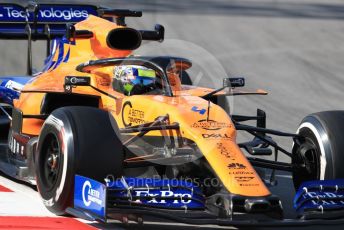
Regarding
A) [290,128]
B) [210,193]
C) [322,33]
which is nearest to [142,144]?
[210,193]

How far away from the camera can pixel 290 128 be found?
12102 millimetres

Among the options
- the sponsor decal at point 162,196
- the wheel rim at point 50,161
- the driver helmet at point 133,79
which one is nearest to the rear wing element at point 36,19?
the driver helmet at point 133,79

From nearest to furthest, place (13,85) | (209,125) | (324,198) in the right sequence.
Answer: (324,198), (209,125), (13,85)

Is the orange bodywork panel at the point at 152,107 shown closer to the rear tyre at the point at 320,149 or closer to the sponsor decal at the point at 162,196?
the sponsor decal at the point at 162,196

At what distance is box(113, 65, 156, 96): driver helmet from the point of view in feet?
27.2

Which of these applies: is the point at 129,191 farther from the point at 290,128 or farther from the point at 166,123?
the point at 290,128

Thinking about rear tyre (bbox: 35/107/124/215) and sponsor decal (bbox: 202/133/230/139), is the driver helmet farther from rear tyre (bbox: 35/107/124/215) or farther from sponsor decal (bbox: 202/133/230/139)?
sponsor decal (bbox: 202/133/230/139)

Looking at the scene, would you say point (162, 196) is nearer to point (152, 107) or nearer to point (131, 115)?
point (152, 107)

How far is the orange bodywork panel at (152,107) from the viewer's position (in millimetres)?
6946

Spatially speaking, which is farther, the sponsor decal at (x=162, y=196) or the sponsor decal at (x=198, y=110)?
the sponsor decal at (x=198, y=110)

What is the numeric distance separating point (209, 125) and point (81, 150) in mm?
1031

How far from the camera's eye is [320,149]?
771 cm

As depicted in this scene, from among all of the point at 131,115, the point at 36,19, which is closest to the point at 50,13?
the point at 36,19

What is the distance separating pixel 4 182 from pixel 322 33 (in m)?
10.6
